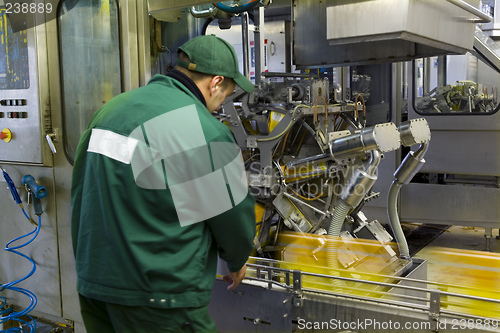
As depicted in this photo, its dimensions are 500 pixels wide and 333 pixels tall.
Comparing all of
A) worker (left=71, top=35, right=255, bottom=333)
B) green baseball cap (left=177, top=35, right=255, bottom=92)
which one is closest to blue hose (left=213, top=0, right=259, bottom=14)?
green baseball cap (left=177, top=35, right=255, bottom=92)

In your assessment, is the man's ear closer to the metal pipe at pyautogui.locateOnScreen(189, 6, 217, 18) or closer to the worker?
the worker

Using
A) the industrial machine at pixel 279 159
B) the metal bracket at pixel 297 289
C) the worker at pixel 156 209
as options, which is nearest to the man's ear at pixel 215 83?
the worker at pixel 156 209

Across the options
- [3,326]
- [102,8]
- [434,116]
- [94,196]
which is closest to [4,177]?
[3,326]

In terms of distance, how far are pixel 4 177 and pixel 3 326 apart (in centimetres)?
107

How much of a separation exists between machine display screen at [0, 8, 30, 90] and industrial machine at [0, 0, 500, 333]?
12mm

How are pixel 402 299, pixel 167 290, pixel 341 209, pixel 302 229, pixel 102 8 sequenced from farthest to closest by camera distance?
pixel 302 229 → pixel 341 209 → pixel 102 8 → pixel 402 299 → pixel 167 290

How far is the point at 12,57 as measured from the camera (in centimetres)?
355

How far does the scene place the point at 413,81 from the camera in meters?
6.04

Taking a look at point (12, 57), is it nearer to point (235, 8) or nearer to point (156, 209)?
point (235, 8)

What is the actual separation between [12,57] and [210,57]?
1.93 m

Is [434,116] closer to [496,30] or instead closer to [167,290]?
[496,30]

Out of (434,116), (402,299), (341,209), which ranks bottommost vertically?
(402,299)

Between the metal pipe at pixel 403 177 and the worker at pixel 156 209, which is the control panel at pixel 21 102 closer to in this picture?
the worker at pixel 156 209

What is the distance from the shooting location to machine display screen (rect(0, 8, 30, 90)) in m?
3.45
